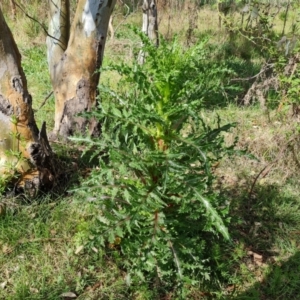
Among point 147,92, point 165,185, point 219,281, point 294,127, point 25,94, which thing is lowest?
point 219,281

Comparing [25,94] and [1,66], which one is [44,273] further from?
[1,66]

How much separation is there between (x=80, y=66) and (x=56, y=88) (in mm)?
446

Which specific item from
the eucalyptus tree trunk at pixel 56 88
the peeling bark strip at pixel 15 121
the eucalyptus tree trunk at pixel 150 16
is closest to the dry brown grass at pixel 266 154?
the eucalyptus tree trunk at pixel 56 88

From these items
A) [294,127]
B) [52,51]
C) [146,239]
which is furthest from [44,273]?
[294,127]

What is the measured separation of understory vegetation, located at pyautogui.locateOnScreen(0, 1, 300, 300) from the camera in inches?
92.2

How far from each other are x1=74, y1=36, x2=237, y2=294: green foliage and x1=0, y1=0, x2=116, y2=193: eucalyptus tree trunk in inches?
19.1

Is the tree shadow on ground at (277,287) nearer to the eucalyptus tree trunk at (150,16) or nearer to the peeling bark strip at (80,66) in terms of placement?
the peeling bark strip at (80,66)

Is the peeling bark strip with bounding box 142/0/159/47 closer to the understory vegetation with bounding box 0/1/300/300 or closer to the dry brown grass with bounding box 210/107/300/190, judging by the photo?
the dry brown grass with bounding box 210/107/300/190

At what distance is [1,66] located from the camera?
3.00m

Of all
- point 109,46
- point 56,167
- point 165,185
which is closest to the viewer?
point 165,185

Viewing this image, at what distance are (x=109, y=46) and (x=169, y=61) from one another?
540 centimetres

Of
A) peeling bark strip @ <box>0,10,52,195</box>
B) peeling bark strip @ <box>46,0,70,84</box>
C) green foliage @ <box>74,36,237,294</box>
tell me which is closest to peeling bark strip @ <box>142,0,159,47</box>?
peeling bark strip @ <box>46,0,70,84</box>

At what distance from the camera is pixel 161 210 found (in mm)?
2525

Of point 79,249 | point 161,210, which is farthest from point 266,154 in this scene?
point 79,249
